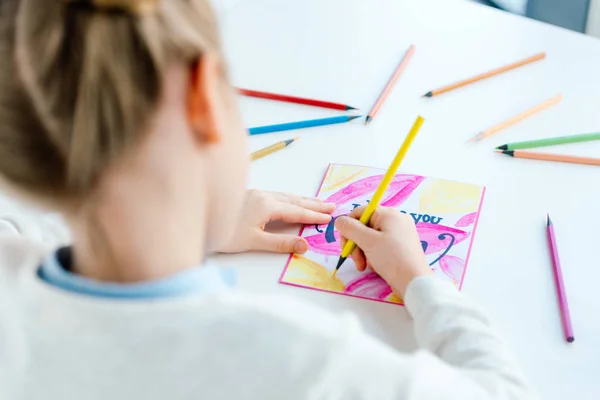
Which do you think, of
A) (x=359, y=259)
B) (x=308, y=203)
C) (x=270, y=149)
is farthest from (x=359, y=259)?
(x=270, y=149)

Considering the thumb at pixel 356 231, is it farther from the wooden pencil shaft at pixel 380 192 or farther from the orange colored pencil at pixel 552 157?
the orange colored pencil at pixel 552 157

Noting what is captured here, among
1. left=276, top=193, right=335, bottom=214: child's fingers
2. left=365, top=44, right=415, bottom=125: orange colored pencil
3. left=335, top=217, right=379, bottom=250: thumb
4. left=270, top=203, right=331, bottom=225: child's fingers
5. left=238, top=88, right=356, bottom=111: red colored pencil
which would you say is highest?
left=365, top=44, right=415, bottom=125: orange colored pencil

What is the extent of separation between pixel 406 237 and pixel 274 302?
0.28m

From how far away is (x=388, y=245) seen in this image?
67 cm

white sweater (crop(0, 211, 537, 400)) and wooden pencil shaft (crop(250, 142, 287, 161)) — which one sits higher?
white sweater (crop(0, 211, 537, 400))

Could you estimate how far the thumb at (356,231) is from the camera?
692 millimetres

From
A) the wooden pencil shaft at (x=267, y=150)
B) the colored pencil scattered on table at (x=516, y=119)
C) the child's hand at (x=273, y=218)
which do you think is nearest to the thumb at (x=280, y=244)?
the child's hand at (x=273, y=218)

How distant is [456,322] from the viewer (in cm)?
59

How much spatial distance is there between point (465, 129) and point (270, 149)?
0.24 meters

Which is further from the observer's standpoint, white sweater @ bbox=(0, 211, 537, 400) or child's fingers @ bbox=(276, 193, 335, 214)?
child's fingers @ bbox=(276, 193, 335, 214)

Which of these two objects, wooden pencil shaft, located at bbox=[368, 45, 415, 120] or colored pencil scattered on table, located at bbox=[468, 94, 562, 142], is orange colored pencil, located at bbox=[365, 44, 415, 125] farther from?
colored pencil scattered on table, located at bbox=[468, 94, 562, 142]

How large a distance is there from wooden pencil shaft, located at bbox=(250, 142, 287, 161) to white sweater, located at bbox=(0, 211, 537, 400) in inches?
16.6

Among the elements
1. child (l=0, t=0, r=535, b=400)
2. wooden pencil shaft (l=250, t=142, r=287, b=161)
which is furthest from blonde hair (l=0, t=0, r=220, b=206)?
wooden pencil shaft (l=250, t=142, r=287, b=161)

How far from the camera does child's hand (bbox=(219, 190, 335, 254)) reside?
0.72 m
